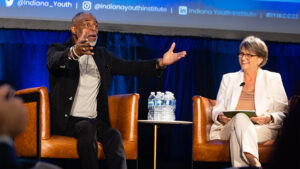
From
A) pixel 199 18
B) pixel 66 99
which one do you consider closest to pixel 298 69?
pixel 199 18

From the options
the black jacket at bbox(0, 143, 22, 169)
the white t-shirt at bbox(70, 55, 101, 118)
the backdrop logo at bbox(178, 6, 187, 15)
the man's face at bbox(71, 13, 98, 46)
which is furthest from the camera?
the backdrop logo at bbox(178, 6, 187, 15)

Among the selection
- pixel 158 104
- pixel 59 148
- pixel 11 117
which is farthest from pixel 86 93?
pixel 11 117

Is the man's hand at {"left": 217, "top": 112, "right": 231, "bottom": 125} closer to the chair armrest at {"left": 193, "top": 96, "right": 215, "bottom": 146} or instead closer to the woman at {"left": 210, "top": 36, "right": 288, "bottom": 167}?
the woman at {"left": 210, "top": 36, "right": 288, "bottom": 167}

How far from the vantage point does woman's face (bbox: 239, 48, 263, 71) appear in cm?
353

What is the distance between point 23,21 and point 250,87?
237 cm

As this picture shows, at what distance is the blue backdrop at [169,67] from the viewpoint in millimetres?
4641

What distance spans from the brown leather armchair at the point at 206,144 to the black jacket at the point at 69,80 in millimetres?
555

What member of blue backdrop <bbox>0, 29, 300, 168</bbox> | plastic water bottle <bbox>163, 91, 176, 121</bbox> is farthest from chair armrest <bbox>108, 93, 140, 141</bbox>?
blue backdrop <bbox>0, 29, 300, 168</bbox>

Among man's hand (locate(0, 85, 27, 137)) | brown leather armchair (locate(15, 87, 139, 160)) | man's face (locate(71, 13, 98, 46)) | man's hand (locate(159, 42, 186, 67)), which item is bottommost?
brown leather armchair (locate(15, 87, 139, 160))

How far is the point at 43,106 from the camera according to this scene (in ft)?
10.2

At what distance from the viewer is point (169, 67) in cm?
489

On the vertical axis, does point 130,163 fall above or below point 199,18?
below

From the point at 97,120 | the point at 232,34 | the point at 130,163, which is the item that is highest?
the point at 232,34

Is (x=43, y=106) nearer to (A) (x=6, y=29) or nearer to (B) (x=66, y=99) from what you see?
(B) (x=66, y=99)
